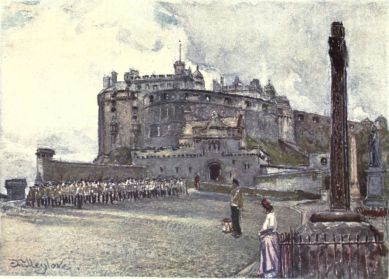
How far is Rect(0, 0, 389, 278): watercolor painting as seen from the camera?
6.85 meters

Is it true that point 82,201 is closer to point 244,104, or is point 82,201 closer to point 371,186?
point 244,104

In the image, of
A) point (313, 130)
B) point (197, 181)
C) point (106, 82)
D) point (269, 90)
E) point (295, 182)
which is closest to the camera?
point (295, 182)

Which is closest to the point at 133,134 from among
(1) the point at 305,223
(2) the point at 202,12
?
(2) the point at 202,12

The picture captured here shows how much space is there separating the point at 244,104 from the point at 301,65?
94 cm

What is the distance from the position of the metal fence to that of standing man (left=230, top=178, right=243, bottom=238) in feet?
2.39

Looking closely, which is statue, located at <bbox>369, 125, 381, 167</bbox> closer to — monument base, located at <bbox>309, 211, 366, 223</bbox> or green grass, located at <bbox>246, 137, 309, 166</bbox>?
green grass, located at <bbox>246, 137, 309, 166</bbox>

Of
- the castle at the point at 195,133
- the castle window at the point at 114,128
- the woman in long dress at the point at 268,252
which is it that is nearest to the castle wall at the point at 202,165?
the castle at the point at 195,133

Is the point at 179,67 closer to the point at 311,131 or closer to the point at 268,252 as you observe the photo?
the point at 311,131

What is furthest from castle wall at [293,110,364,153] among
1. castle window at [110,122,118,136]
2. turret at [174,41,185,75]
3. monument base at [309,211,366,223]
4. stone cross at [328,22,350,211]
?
castle window at [110,122,118,136]

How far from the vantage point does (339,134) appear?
602 cm

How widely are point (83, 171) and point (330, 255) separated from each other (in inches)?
118
